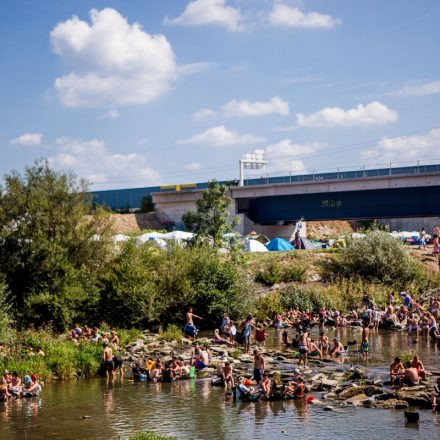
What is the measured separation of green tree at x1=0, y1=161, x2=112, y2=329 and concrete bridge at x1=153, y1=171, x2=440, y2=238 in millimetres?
40632

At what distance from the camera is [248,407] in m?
26.0

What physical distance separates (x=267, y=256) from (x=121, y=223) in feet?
108

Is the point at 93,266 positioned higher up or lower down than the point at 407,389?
higher up

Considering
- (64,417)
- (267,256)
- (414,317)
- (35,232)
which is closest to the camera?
(64,417)

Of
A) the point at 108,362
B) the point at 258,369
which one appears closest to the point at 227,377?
the point at 258,369

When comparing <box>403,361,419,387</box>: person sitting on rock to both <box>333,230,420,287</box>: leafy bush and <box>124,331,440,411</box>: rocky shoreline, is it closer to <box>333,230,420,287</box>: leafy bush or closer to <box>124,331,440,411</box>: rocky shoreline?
<box>124,331,440,411</box>: rocky shoreline

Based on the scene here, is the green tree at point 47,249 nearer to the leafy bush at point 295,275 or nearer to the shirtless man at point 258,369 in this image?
the shirtless man at point 258,369

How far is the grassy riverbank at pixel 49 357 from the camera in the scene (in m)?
31.1

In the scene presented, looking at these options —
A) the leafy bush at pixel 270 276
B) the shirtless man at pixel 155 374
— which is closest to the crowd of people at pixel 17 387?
the shirtless man at pixel 155 374

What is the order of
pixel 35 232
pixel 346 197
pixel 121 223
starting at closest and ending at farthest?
pixel 35 232 < pixel 346 197 < pixel 121 223

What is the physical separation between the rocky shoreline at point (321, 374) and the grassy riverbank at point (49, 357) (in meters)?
2.59

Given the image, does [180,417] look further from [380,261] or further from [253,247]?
[253,247]

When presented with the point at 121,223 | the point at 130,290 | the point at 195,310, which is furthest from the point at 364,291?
the point at 121,223

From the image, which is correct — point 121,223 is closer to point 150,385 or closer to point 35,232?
point 35,232
